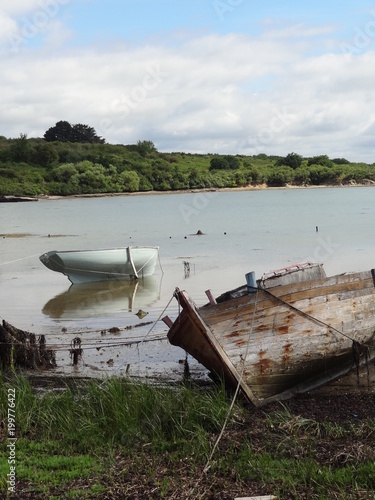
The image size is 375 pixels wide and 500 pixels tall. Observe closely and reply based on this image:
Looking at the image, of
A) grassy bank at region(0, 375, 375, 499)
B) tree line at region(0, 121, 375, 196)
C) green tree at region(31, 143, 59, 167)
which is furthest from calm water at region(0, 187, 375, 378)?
green tree at region(31, 143, 59, 167)

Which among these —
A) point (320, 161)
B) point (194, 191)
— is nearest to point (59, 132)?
point (194, 191)

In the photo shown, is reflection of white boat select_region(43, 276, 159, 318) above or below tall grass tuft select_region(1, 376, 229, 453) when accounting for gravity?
below

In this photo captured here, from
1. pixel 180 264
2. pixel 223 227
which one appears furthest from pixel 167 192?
pixel 180 264

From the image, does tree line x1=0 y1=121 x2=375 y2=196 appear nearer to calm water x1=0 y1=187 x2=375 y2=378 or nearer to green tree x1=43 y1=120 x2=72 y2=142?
green tree x1=43 y1=120 x2=72 y2=142

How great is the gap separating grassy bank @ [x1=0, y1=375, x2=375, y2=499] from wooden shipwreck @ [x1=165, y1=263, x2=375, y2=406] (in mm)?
475

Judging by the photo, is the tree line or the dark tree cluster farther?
the dark tree cluster

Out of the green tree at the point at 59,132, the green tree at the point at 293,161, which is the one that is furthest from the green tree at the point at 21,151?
the green tree at the point at 293,161

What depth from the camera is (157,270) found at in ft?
71.7

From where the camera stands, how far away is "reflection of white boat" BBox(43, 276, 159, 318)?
50.2 ft

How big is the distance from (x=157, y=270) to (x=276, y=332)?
13.9 metres

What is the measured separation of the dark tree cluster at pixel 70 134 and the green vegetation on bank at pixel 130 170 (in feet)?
0.58

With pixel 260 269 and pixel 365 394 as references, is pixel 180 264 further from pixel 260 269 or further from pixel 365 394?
pixel 365 394

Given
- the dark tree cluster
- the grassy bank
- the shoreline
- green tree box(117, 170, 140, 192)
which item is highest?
the dark tree cluster

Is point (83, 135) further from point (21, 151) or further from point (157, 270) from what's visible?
point (157, 270)
